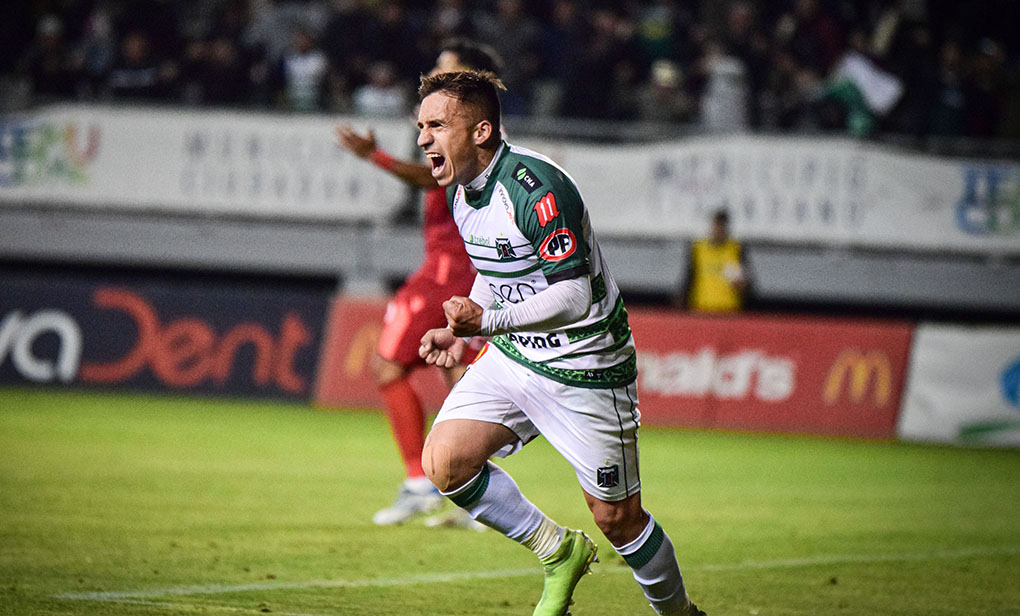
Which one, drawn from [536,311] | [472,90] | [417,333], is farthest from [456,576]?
[472,90]

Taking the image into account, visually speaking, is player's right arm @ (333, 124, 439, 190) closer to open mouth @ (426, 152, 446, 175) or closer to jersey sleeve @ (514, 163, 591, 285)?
open mouth @ (426, 152, 446, 175)

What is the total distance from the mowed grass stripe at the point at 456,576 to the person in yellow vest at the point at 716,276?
25.4ft

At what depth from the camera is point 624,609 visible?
610cm

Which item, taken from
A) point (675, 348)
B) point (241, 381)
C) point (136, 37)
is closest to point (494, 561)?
point (675, 348)

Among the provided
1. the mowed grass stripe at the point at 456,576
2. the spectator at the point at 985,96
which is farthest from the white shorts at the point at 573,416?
the spectator at the point at 985,96

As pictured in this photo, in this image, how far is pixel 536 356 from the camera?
209 inches

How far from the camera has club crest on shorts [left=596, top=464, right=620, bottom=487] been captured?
5.20 meters

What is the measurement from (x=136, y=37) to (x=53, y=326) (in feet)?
13.8

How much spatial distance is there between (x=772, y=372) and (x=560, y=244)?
10.4 meters

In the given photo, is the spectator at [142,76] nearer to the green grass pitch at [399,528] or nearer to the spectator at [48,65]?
the spectator at [48,65]

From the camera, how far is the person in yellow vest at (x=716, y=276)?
52.2ft

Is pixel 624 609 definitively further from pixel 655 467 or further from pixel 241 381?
pixel 241 381

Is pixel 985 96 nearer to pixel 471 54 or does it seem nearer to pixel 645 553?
pixel 471 54

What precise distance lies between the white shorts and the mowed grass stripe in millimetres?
1299
